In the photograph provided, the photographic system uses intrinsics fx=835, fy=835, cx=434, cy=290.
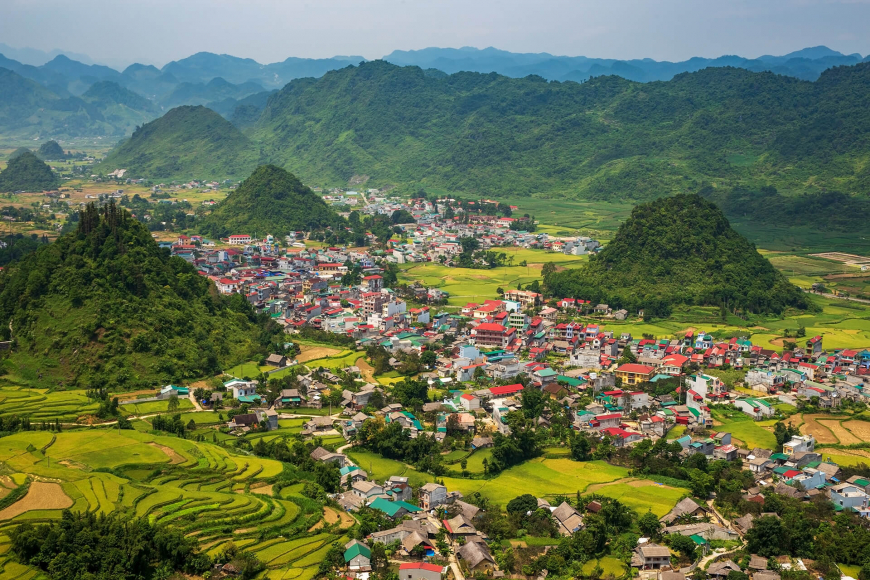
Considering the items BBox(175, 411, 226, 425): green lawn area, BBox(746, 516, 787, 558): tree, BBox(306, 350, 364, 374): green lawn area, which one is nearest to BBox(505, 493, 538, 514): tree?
BBox(746, 516, 787, 558): tree

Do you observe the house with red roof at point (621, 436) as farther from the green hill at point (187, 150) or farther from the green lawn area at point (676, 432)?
the green hill at point (187, 150)

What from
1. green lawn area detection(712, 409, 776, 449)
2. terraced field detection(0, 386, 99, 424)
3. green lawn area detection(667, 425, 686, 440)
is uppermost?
terraced field detection(0, 386, 99, 424)

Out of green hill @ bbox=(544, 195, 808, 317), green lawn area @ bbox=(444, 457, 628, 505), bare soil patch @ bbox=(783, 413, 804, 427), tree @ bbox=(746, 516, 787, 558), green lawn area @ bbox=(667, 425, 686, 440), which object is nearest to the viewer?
tree @ bbox=(746, 516, 787, 558)

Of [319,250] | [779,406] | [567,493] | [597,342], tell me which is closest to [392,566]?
[567,493]

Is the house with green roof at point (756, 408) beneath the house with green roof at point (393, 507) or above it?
above

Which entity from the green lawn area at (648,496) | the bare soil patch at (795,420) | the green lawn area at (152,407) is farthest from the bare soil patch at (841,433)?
the green lawn area at (152,407)

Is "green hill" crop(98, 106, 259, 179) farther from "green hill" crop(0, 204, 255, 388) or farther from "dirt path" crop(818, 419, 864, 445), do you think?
"dirt path" crop(818, 419, 864, 445)
